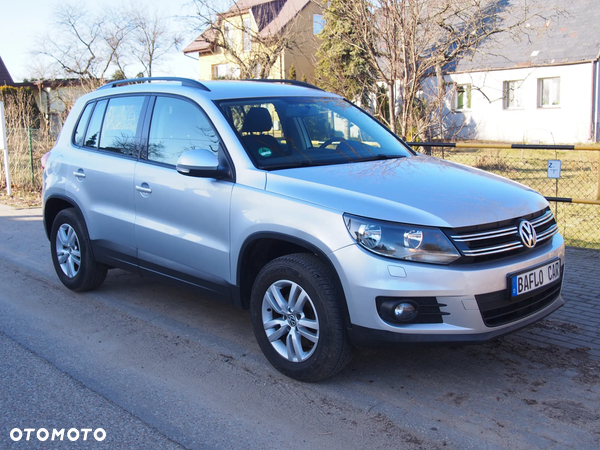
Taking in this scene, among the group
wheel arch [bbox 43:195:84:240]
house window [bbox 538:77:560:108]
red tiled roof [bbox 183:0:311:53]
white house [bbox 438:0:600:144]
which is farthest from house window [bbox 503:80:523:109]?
wheel arch [bbox 43:195:84:240]

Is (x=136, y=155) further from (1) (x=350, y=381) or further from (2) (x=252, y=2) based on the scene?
(2) (x=252, y=2)

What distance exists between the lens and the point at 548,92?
27.2 meters

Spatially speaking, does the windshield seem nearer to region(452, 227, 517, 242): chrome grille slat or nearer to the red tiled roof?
region(452, 227, 517, 242): chrome grille slat

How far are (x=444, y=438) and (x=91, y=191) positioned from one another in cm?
376

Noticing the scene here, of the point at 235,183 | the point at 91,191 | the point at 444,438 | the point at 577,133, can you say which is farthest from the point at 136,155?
the point at 577,133

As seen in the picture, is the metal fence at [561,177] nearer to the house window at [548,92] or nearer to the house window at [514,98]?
the house window at [548,92]

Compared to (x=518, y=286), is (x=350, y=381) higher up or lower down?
lower down

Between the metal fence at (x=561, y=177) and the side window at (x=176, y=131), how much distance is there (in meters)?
4.19

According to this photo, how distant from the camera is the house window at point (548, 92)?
2689 centimetres

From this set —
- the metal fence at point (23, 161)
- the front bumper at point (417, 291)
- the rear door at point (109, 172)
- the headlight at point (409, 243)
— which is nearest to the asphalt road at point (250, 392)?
the front bumper at point (417, 291)

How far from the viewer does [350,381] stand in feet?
13.0

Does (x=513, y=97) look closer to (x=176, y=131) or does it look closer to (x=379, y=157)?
(x=379, y=157)

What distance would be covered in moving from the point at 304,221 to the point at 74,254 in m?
3.14

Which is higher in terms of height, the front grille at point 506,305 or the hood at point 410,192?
the hood at point 410,192
